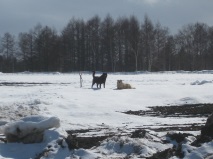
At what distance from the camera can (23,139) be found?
449 inches

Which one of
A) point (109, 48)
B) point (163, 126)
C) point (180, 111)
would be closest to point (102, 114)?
point (163, 126)

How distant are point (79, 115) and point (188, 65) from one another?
235 ft

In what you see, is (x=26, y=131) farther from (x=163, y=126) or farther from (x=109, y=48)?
(x=109, y=48)

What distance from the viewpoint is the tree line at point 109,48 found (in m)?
82.4

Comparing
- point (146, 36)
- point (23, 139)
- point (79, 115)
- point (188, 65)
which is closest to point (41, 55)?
point (146, 36)

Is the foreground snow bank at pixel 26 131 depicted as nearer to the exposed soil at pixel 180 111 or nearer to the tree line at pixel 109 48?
the exposed soil at pixel 180 111

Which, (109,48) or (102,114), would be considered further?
(109,48)

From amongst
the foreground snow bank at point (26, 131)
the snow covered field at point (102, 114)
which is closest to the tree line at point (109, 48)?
the snow covered field at point (102, 114)

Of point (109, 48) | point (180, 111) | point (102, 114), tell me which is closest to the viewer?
point (102, 114)

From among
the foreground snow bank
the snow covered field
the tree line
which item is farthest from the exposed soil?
the tree line

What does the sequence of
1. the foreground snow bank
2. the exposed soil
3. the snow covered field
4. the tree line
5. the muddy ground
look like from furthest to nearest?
the tree line < the exposed soil < the muddy ground < the foreground snow bank < the snow covered field

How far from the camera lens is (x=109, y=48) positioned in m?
83.4

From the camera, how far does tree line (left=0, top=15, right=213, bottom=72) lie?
82.4 m

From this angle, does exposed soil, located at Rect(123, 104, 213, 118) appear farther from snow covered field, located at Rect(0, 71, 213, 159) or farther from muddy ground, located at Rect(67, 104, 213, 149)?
snow covered field, located at Rect(0, 71, 213, 159)
